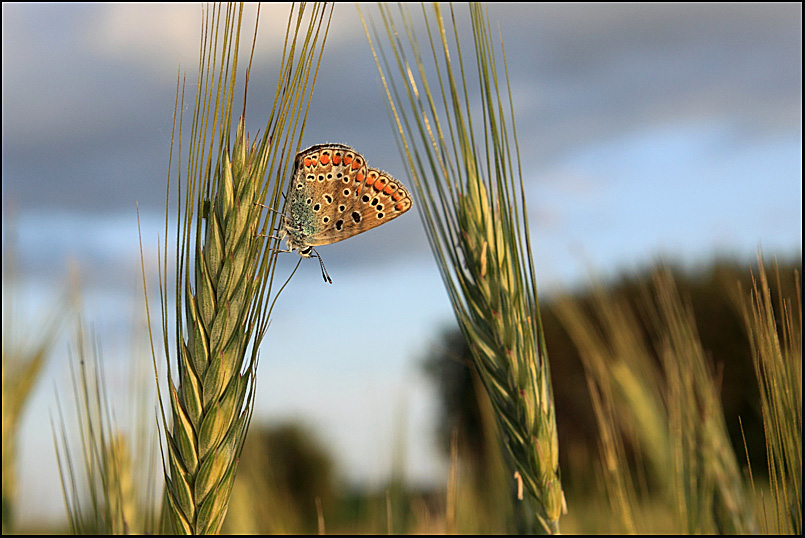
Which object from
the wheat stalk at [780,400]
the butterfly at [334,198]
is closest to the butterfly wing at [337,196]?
the butterfly at [334,198]

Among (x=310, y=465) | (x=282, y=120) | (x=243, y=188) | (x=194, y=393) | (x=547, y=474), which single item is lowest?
(x=310, y=465)

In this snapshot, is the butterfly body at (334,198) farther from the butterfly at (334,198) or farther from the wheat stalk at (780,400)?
the wheat stalk at (780,400)

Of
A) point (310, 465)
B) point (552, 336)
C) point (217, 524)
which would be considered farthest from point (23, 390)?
point (552, 336)

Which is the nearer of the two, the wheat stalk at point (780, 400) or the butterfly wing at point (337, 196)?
the butterfly wing at point (337, 196)

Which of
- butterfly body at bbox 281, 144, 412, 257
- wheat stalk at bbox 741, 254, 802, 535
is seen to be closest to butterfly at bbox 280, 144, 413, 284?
butterfly body at bbox 281, 144, 412, 257

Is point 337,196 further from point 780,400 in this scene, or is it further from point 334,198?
point 780,400

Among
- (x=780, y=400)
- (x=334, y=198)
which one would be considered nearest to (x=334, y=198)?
(x=334, y=198)

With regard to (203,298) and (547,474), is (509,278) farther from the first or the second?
(203,298)
